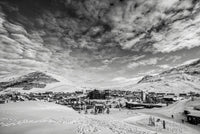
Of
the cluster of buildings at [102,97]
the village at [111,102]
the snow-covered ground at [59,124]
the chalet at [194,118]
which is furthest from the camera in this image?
the cluster of buildings at [102,97]

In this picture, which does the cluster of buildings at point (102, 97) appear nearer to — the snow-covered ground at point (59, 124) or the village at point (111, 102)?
the village at point (111, 102)

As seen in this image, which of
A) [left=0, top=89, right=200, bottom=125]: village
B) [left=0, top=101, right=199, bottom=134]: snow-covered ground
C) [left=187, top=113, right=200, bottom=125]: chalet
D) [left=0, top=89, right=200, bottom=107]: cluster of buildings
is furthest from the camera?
[left=0, top=89, right=200, bottom=107]: cluster of buildings

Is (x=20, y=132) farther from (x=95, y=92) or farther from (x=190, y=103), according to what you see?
(x=95, y=92)

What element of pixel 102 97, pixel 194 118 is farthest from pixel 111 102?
pixel 194 118

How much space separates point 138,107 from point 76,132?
4540 cm

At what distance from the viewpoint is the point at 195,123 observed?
29.5m

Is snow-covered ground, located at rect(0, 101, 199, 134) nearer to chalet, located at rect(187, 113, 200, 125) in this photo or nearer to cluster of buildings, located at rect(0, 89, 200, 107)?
chalet, located at rect(187, 113, 200, 125)

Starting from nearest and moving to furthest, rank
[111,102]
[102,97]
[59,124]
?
[59,124], [111,102], [102,97]

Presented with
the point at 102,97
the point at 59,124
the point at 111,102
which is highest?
the point at 59,124

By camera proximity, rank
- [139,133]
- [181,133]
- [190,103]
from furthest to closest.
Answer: [190,103]
[181,133]
[139,133]

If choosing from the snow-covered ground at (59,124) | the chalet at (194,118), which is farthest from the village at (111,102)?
the snow-covered ground at (59,124)

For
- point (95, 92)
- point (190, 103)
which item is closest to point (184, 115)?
point (190, 103)

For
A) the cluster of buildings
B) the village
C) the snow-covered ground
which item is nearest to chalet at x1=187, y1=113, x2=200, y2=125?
the village

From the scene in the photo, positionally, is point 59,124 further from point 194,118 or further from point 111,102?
point 111,102
